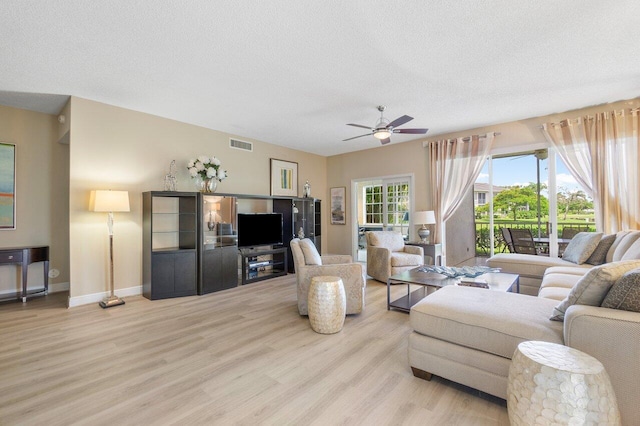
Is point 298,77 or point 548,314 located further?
point 298,77

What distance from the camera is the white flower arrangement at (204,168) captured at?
182 inches

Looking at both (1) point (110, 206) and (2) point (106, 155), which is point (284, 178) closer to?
(2) point (106, 155)

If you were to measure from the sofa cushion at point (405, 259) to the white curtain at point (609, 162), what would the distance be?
2.59 metres

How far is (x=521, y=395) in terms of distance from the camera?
4.57 feet

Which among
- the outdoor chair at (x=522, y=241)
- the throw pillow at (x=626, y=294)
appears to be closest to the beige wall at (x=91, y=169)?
the outdoor chair at (x=522, y=241)

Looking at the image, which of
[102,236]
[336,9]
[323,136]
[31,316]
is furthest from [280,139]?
[31,316]

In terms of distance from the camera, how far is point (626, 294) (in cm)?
153

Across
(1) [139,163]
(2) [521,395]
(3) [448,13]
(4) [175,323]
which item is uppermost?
→ (3) [448,13]

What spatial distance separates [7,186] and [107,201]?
1.75m

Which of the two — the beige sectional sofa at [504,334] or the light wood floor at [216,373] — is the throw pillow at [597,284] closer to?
the beige sectional sofa at [504,334]

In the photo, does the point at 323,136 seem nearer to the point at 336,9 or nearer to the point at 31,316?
the point at 336,9

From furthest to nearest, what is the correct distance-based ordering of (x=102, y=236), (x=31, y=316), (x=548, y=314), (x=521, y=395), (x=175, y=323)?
(x=102, y=236) < (x=31, y=316) < (x=175, y=323) < (x=548, y=314) < (x=521, y=395)

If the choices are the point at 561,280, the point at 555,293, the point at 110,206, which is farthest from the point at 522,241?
the point at 110,206

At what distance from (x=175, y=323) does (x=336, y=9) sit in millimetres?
3487
